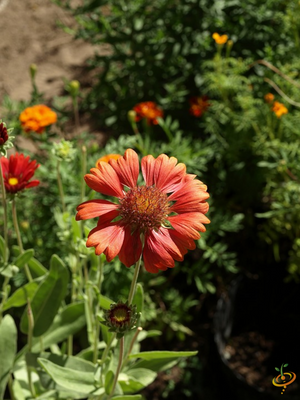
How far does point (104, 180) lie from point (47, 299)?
19.6 inches

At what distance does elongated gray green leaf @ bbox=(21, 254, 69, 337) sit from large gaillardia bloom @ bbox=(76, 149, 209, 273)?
1.34 ft

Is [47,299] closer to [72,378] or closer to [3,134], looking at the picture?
[72,378]

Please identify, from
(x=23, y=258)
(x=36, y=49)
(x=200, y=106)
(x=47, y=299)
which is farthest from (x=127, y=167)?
(x=36, y=49)

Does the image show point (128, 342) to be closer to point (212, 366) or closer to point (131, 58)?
point (212, 366)

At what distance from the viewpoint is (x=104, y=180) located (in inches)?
33.7

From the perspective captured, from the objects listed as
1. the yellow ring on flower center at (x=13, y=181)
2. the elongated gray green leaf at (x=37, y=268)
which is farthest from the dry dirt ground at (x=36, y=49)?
the yellow ring on flower center at (x=13, y=181)

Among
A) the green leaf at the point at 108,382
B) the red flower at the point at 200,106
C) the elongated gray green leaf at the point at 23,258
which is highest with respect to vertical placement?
the red flower at the point at 200,106

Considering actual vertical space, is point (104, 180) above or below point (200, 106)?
above

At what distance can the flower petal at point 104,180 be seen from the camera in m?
0.84

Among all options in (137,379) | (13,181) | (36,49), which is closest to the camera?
(13,181)

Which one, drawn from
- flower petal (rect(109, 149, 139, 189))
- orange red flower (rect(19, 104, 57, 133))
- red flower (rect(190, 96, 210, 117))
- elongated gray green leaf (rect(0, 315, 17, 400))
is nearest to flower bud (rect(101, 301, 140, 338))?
flower petal (rect(109, 149, 139, 189))

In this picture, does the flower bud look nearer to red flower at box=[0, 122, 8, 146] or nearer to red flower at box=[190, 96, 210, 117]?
red flower at box=[0, 122, 8, 146]

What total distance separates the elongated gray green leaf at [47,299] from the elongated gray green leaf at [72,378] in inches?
8.5

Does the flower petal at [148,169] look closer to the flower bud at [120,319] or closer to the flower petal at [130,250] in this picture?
the flower petal at [130,250]
